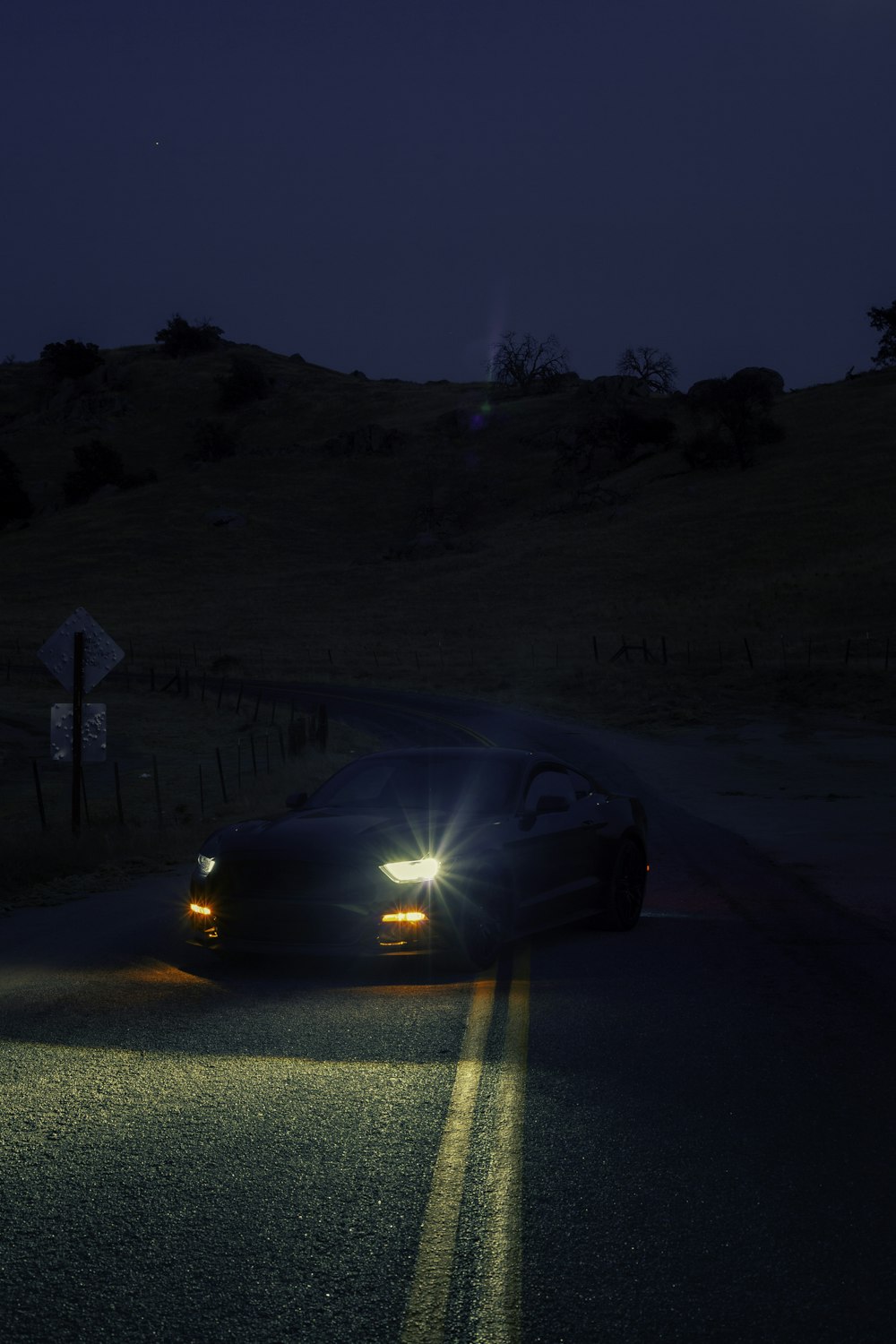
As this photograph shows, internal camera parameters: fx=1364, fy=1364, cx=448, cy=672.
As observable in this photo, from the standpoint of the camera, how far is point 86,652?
17.3 meters

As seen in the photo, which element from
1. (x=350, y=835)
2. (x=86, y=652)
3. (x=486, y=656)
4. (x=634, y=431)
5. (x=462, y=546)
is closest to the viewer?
(x=350, y=835)

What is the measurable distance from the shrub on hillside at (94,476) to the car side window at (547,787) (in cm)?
12634

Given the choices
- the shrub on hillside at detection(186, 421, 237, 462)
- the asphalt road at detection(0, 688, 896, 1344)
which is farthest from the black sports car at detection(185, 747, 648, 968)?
the shrub on hillside at detection(186, 421, 237, 462)

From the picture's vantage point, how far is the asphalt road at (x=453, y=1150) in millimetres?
3971

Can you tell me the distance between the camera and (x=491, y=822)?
31.5ft

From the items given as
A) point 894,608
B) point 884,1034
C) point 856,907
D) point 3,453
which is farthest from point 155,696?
point 3,453

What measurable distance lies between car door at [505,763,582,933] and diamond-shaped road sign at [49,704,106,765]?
8.06 metres

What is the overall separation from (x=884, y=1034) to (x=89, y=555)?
104 meters

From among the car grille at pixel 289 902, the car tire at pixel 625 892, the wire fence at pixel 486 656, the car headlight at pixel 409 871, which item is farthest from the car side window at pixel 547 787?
the wire fence at pixel 486 656

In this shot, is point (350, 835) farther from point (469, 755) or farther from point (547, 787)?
point (547, 787)

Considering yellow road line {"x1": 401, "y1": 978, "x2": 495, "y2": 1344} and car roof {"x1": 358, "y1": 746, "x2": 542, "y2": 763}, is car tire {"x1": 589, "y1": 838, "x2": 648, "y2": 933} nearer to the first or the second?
car roof {"x1": 358, "y1": 746, "x2": 542, "y2": 763}

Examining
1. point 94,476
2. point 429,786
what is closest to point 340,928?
point 429,786

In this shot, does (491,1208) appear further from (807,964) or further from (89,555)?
(89,555)

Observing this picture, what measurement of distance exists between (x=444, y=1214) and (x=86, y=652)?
13.6 meters
